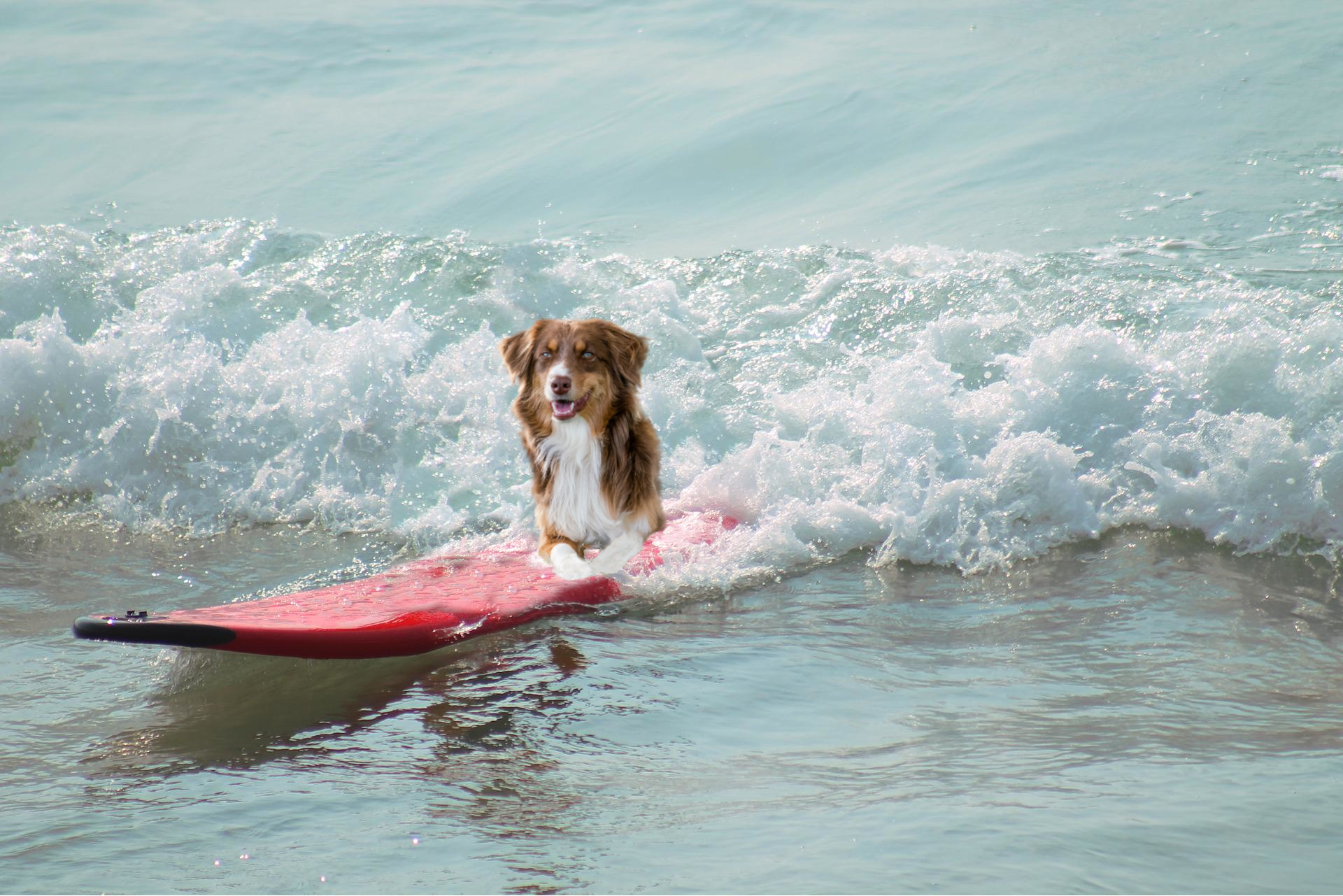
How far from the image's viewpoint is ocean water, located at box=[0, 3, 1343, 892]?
8.48 feet

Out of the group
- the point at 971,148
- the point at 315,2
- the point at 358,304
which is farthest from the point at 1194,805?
the point at 315,2

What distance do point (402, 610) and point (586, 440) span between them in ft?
3.02

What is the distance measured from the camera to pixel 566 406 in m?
3.47

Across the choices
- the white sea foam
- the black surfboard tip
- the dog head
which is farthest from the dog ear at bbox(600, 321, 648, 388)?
the black surfboard tip

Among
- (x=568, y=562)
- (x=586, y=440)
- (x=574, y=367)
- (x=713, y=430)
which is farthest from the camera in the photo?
(x=713, y=430)

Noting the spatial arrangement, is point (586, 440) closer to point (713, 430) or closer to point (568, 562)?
point (568, 562)

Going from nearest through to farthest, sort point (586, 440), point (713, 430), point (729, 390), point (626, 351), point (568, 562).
A: point (626, 351)
point (586, 440)
point (568, 562)
point (713, 430)
point (729, 390)

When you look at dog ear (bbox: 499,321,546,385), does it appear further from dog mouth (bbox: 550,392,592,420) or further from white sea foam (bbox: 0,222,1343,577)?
white sea foam (bbox: 0,222,1343,577)

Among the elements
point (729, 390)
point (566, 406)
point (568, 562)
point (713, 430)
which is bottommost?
point (568, 562)

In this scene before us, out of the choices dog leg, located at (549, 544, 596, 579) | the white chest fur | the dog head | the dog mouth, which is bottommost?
dog leg, located at (549, 544, 596, 579)

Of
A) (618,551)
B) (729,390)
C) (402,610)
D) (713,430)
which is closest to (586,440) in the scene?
(618,551)

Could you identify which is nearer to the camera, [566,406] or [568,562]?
[566,406]

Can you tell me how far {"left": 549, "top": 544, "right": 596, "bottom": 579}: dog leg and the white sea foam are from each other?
23.0 inches

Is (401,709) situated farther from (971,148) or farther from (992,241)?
(971,148)
